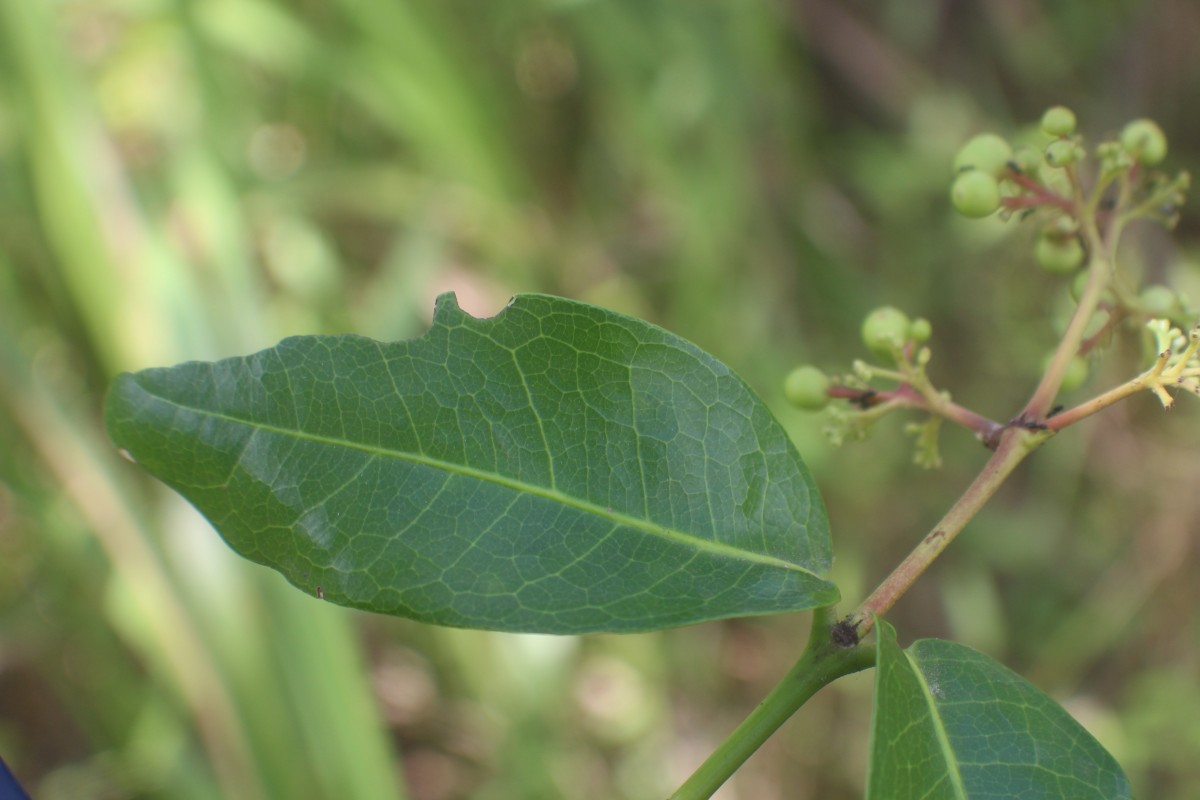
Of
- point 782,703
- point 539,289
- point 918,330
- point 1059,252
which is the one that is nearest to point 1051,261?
point 1059,252

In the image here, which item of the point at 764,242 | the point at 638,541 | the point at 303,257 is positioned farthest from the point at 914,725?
the point at 764,242

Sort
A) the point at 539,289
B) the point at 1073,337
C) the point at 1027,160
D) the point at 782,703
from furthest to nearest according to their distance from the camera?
the point at 539,289
the point at 1027,160
the point at 1073,337
the point at 782,703

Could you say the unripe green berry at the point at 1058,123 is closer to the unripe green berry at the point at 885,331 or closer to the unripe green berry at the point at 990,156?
the unripe green berry at the point at 990,156

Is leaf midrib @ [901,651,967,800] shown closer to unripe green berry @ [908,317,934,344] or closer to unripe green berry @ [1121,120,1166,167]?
unripe green berry @ [908,317,934,344]

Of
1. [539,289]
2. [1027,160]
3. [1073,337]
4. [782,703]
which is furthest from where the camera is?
[539,289]

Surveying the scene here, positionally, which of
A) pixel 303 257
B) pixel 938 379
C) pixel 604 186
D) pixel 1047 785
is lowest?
pixel 1047 785

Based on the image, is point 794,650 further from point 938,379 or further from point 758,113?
point 758,113

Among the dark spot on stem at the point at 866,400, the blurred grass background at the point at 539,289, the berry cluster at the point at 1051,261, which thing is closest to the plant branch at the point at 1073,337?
the berry cluster at the point at 1051,261

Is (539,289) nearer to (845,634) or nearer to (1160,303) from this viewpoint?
(1160,303)
